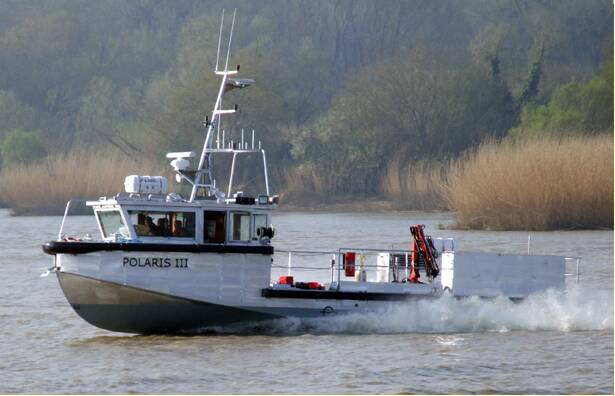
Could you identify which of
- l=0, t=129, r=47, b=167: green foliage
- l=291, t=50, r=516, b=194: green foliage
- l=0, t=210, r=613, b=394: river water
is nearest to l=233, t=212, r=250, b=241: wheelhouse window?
l=0, t=210, r=613, b=394: river water

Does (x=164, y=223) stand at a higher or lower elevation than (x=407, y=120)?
lower

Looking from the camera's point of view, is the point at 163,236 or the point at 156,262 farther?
the point at 163,236

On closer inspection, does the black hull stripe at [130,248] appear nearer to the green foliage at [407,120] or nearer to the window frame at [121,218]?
the window frame at [121,218]

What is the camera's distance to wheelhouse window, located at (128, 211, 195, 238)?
75.4 ft

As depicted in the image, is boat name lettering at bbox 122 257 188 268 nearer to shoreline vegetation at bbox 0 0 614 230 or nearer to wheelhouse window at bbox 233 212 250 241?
wheelhouse window at bbox 233 212 250 241

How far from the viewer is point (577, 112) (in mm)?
67562

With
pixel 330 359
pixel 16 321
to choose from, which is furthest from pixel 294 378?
pixel 16 321

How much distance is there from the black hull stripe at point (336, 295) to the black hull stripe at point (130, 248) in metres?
0.90

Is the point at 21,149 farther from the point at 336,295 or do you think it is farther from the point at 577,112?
the point at 336,295

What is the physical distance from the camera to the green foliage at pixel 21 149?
265 feet

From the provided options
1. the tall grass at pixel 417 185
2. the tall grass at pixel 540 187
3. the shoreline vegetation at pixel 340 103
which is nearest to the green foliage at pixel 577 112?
the shoreline vegetation at pixel 340 103

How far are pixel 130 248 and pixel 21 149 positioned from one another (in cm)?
6036

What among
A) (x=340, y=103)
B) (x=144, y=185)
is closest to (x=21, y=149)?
(x=340, y=103)

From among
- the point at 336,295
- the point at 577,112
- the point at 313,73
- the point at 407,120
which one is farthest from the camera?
the point at 313,73
